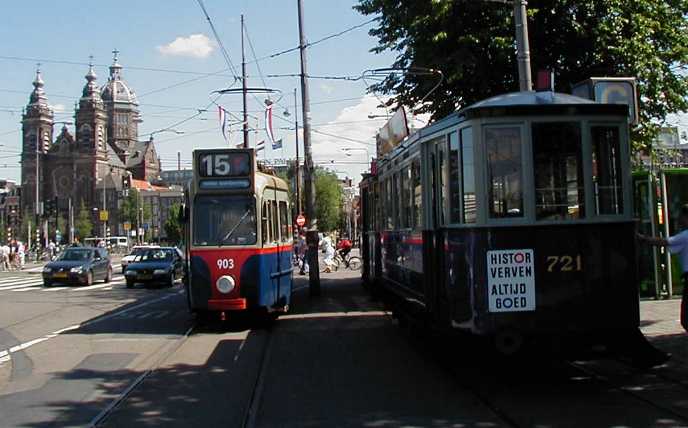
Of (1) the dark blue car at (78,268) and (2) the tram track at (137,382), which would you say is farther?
(1) the dark blue car at (78,268)

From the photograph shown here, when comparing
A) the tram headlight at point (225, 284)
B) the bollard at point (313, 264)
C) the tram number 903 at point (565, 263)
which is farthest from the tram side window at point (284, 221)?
the tram number 903 at point (565, 263)

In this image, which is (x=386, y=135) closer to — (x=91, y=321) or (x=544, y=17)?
(x=544, y=17)

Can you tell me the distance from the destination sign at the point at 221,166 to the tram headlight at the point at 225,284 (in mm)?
Answer: 1850

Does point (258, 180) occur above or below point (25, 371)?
above

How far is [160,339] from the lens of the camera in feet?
41.6

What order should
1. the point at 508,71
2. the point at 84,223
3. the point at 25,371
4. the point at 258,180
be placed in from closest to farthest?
the point at 25,371 → the point at 258,180 → the point at 508,71 → the point at 84,223

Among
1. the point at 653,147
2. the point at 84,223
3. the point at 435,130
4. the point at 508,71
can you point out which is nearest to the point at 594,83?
the point at 435,130

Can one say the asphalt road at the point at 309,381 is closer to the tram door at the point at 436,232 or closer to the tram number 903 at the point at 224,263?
the tram door at the point at 436,232

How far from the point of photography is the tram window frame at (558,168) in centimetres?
741

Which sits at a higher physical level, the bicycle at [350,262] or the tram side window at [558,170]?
the tram side window at [558,170]

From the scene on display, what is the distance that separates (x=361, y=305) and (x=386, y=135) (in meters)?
4.79

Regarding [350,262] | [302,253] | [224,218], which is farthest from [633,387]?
[350,262]

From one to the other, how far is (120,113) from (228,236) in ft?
504

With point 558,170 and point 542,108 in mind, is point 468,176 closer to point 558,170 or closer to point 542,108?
point 558,170
